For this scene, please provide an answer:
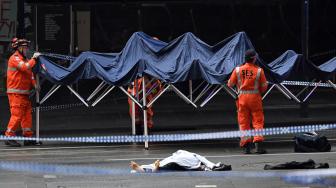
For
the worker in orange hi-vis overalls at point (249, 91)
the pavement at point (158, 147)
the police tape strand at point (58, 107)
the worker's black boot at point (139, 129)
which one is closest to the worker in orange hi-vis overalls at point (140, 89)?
the worker's black boot at point (139, 129)

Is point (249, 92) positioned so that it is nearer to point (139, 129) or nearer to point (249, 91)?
point (249, 91)

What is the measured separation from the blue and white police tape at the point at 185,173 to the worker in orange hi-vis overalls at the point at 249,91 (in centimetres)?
209

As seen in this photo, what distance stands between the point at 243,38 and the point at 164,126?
3.96 metres

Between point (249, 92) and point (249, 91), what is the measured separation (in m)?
0.02

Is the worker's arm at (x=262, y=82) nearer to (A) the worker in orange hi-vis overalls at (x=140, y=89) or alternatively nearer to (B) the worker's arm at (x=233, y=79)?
(B) the worker's arm at (x=233, y=79)

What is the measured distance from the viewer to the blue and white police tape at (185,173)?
9.73 m

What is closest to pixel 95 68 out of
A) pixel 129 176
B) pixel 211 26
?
pixel 129 176

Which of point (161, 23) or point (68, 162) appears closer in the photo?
point (68, 162)

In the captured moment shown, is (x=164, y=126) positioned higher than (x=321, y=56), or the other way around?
(x=321, y=56)

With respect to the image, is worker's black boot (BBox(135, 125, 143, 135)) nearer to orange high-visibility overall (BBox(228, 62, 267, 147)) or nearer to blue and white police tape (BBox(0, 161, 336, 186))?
orange high-visibility overall (BBox(228, 62, 267, 147))

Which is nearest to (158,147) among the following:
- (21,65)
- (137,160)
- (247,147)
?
(137,160)

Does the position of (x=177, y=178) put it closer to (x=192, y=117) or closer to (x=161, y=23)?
(x=192, y=117)

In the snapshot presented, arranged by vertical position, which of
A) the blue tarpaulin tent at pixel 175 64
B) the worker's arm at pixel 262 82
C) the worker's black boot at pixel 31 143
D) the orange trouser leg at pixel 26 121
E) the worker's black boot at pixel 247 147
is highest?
the blue tarpaulin tent at pixel 175 64

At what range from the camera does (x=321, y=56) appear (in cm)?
1978
